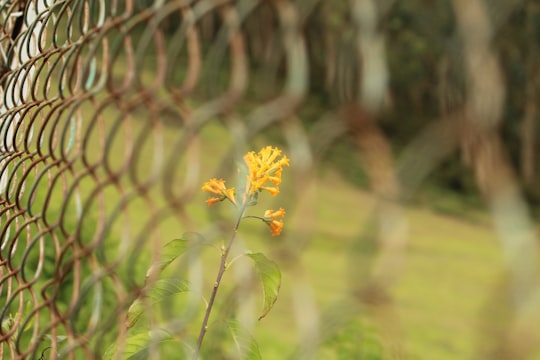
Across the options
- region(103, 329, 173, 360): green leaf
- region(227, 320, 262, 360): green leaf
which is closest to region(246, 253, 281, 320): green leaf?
region(227, 320, 262, 360): green leaf

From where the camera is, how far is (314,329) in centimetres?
58

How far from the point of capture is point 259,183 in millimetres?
829

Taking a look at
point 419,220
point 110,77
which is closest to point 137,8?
point 110,77

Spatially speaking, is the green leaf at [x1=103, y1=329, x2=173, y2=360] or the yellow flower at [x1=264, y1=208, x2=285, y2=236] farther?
the green leaf at [x1=103, y1=329, x2=173, y2=360]

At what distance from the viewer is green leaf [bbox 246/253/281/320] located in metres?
0.91

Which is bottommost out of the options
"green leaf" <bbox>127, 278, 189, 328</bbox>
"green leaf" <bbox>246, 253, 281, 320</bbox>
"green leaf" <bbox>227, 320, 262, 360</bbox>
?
"green leaf" <bbox>227, 320, 262, 360</bbox>

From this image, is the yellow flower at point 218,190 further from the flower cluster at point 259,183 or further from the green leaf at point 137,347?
the green leaf at point 137,347

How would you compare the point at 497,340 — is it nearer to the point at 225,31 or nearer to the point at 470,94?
the point at 470,94

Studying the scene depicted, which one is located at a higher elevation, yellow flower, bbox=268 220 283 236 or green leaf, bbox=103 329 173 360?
yellow flower, bbox=268 220 283 236

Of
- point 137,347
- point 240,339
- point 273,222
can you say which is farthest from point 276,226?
point 137,347

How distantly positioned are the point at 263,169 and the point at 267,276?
135 mm

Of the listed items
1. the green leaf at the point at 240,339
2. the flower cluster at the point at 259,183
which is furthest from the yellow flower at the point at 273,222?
the green leaf at the point at 240,339

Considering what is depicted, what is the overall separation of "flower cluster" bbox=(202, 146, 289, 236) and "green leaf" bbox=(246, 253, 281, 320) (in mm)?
66

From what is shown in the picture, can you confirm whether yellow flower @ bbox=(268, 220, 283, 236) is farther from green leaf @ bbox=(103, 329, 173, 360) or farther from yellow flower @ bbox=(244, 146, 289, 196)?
green leaf @ bbox=(103, 329, 173, 360)
